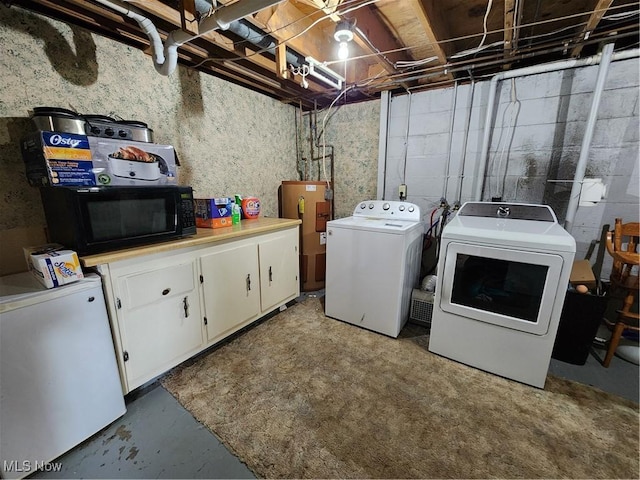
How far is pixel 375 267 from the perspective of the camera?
2.21 metres

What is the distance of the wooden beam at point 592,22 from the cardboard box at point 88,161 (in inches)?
107

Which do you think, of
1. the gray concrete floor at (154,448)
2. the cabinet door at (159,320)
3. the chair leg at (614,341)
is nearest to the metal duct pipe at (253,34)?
the cabinet door at (159,320)

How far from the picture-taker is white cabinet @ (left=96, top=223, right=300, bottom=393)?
1.45 m

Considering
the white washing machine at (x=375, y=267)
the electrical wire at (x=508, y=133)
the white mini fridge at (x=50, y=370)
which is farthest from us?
the electrical wire at (x=508, y=133)

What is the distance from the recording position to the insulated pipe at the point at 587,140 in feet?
6.20

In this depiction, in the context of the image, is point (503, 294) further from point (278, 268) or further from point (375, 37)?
point (375, 37)

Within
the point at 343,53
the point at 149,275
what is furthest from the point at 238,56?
the point at 149,275

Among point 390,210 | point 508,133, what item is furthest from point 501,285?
point 508,133

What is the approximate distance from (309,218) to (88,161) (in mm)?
1944

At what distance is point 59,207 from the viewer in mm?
1357

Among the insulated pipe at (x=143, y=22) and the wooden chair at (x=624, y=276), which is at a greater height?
the insulated pipe at (x=143, y=22)

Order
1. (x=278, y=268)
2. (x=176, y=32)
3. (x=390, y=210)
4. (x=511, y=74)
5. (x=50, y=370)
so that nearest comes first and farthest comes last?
1. (x=50, y=370)
2. (x=176, y=32)
3. (x=511, y=74)
4. (x=278, y=268)
5. (x=390, y=210)

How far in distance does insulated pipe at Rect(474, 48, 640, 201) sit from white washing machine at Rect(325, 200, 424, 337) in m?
0.69

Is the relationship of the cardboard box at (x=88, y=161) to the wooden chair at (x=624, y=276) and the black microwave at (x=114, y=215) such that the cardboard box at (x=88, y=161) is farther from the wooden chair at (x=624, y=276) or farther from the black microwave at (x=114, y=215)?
the wooden chair at (x=624, y=276)
